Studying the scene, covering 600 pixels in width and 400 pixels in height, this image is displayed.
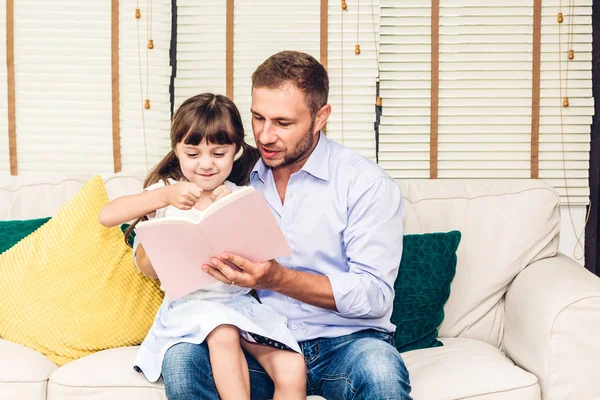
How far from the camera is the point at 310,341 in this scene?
1781mm

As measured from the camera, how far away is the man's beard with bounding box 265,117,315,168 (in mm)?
1812

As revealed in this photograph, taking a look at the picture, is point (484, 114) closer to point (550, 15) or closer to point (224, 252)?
point (550, 15)

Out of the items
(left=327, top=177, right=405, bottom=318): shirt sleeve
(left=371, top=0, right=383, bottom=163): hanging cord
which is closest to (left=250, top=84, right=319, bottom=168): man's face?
(left=327, top=177, right=405, bottom=318): shirt sleeve

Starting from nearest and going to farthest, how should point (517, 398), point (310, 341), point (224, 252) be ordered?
point (224, 252), point (517, 398), point (310, 341)

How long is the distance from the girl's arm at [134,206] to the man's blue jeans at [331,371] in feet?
1.18

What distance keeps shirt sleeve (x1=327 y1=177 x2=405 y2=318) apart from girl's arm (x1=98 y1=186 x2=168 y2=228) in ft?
1.53

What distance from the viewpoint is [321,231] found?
180cm

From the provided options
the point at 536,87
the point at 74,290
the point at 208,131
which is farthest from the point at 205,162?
the point at 536,87

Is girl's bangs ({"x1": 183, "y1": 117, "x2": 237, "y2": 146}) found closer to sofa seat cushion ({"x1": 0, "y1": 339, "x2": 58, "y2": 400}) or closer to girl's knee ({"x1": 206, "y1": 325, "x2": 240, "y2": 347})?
girl's knee ({"x1": 206, "y1": 325, "x2": 240, "y2": 347})

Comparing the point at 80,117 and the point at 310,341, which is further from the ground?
the point at 80,117

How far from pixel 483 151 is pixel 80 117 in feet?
5.56

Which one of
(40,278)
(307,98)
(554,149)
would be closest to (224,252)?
(307,98)

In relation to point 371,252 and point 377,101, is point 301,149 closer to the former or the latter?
point 371,252

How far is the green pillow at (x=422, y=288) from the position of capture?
1.98 meters
